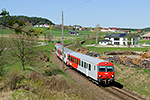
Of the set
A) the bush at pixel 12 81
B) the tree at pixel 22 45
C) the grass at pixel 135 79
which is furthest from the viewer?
the tree at pixel 22 45

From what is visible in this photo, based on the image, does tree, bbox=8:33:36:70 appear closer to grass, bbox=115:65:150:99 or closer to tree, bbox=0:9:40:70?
tree, bbox=0:9:40:70

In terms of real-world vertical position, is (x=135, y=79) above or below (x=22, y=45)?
below

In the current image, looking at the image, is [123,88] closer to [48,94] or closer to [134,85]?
[134,85]

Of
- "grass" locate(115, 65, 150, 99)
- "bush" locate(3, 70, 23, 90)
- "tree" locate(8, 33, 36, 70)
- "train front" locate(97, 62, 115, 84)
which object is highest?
"tree" locate(8, 33, 36, 70)

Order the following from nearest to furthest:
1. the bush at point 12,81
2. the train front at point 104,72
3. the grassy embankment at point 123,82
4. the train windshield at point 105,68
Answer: the grassy embankment at point 123,82 → the bush at point 12,81 → the train front at point 104,72 → the train windshield at point 105,68

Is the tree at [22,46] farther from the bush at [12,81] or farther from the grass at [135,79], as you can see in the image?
the grass at [135,79]

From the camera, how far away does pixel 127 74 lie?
68.9ft

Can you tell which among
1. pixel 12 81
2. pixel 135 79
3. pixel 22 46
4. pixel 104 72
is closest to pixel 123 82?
pixel 135 79

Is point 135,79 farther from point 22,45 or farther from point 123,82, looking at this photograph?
point 22,45

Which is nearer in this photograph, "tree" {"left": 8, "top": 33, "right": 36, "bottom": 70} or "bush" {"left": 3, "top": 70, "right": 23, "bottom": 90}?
"bush" {"left": 3, "top": 70, "right": 23, "bottom": 90}

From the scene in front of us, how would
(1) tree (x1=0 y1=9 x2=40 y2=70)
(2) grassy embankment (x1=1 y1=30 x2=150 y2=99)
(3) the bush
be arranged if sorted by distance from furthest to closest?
(1) tree (x1=0 y1=9 x2=40 y2=70)
(3) the bush
(2) grassy embankment (x1=1 y1=30 x2=150 y2=99)

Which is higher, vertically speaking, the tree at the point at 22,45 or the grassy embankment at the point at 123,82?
the tree at the point at 22,45

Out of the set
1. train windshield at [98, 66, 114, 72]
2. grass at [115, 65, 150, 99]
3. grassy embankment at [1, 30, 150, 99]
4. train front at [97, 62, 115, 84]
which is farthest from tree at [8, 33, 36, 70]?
grass at [115, 65, 150, 99]

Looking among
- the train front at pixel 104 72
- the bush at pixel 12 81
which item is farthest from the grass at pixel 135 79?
the bush at pixel 12 81
